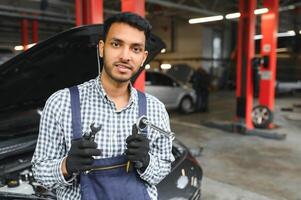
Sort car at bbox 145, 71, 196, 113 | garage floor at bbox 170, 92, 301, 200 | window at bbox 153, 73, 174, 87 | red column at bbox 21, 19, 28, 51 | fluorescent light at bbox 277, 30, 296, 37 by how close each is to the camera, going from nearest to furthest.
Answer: garage floor at bbox 170, 92, 301, 200 → car at bbox 145, 71, 196, 113 → window at bbox 153, 73, 174, 87 → fluorescent light at bbox 277, 30, 296, 37 → red column at bbox 21, 19, 28, 51

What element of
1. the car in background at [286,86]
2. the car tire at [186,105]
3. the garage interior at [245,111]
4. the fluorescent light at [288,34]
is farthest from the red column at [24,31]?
the car in background at [286,86]

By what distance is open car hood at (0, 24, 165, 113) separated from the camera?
1.58 metres

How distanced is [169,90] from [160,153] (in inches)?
302

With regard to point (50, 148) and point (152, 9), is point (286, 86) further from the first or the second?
point (50, 148)

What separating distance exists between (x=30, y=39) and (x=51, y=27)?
175 centimetres

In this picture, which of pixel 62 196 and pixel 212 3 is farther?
pixel 212 3

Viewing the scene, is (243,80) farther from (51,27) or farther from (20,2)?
(51,27)

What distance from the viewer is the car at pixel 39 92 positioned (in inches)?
63.7

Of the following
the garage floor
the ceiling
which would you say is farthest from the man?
the ceiling

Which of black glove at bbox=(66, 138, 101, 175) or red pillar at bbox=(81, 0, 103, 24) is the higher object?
red pillar at bbox=(81, 0, 103, 24)

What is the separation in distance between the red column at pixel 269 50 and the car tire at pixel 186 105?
110 inches

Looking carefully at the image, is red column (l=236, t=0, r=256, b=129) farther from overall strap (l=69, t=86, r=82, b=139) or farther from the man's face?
overall strap (l=69, t=86, r=82, b=139)

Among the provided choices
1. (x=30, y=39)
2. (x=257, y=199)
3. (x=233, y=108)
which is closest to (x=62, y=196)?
(x=257, y=199)

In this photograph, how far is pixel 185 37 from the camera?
57.0ft
